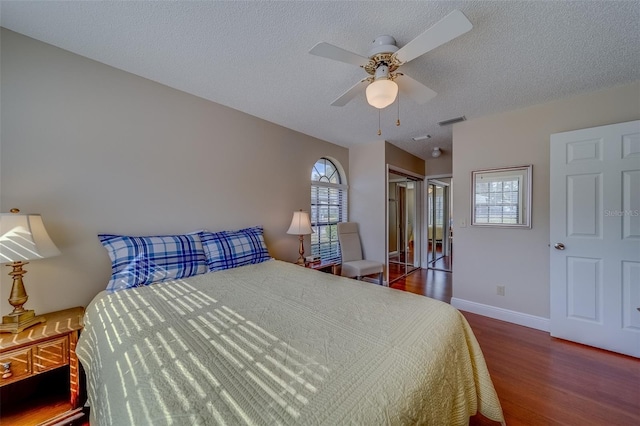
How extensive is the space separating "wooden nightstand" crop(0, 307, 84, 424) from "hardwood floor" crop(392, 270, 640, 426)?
2.46 m

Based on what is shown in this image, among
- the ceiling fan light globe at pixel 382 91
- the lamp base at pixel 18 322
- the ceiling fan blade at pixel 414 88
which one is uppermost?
the ceiling fan blade at pixel 414 88

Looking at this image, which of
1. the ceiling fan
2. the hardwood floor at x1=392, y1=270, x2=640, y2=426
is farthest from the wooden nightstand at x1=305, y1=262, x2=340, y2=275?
the ceiling fan

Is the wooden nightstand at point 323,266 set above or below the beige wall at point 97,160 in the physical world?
below

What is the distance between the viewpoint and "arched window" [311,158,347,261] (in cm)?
380

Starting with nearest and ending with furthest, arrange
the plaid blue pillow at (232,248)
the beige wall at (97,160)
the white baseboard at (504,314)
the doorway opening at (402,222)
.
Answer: the beige wall at (97,160) → the plaid blue pillow at (232,248) → the white baseboard at (504,314) → the doorway opening at (402,222)

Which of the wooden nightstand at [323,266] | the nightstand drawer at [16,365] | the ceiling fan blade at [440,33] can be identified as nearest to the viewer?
the ceiling fan blade at [440,33]

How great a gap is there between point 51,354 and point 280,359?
148 cm

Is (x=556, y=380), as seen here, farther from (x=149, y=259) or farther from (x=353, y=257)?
(x=149, y=259)

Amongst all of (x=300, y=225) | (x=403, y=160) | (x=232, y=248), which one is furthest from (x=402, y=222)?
(x=232, y=248)

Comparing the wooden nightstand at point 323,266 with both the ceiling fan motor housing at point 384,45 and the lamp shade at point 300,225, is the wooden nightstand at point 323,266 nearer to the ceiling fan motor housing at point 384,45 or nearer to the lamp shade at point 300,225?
the lamp shade at point 300,225

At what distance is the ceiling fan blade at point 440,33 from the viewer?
111 cm

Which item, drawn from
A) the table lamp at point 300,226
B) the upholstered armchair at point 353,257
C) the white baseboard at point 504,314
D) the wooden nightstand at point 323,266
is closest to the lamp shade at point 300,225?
the table lamp at point 300,226

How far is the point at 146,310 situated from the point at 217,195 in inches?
57.3

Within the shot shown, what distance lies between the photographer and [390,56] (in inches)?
60.9
